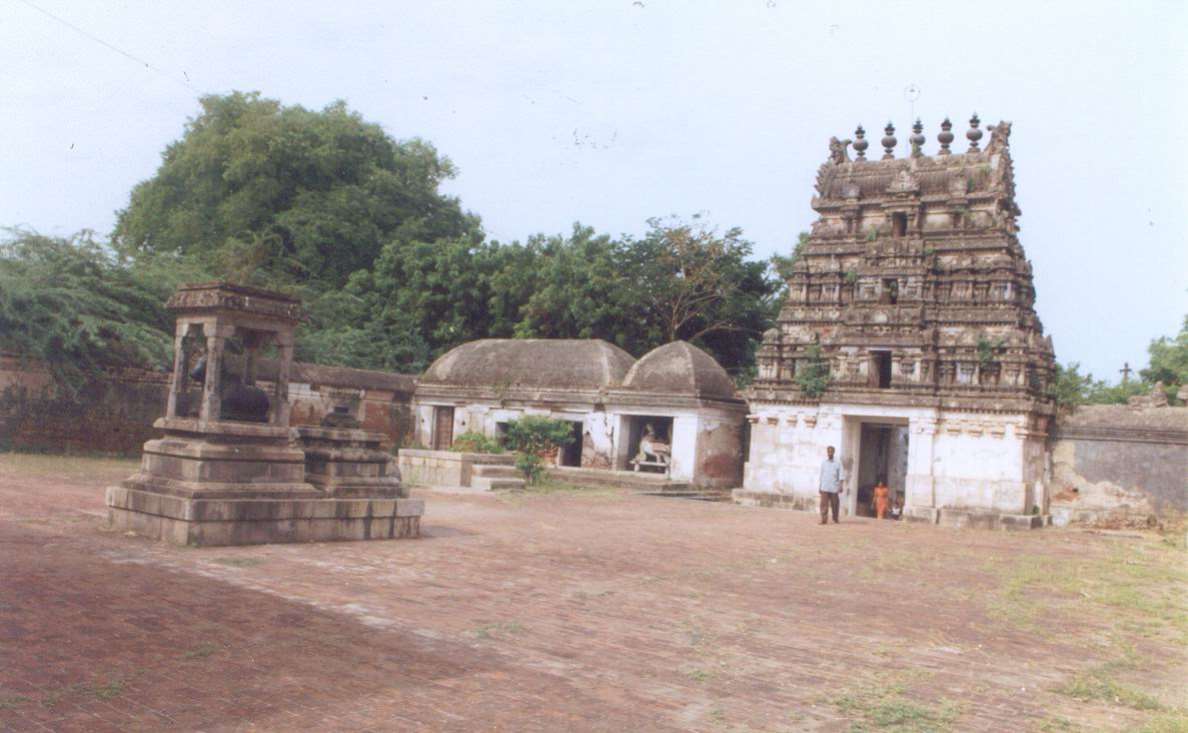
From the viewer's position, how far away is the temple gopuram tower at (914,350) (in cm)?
2012

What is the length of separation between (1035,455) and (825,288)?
634 cm

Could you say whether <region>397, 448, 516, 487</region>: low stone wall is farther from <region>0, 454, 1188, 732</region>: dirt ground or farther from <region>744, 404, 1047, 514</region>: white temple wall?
<region>0, 454, 1188, 732</region>: dirt ground

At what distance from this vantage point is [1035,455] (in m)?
20.1

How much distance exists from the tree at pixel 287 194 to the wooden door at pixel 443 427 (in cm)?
1030

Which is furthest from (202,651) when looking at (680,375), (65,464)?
(680,375)

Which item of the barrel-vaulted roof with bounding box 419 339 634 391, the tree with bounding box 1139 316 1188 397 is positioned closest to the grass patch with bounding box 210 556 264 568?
the barrel-vaulted roof with bounding box 419 339 634 391

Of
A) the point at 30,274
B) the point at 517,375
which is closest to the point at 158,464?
the point at 30,274

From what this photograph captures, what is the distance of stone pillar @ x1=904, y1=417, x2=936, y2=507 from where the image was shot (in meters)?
20.5

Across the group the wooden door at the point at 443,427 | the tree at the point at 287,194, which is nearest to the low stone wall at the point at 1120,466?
the wooden door at the point at 443,427

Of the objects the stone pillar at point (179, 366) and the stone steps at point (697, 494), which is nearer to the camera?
the stone pillar at point (179, 366)

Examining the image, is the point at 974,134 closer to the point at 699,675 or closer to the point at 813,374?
the point at 813,374

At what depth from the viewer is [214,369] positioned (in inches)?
405

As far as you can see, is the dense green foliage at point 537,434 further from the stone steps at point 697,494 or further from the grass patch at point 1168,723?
the grass patch at point 1168,723

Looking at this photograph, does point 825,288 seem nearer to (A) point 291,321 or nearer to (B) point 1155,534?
(B) point 1155,534
